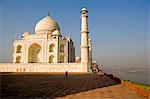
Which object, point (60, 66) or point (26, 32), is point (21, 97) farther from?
point (26, 32)

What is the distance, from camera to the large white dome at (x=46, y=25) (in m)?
34.1

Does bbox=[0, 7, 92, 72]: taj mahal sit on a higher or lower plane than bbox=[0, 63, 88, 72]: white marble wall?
higher

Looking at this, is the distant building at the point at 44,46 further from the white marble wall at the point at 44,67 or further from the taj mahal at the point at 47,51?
the white marble wall at the point at 44,67

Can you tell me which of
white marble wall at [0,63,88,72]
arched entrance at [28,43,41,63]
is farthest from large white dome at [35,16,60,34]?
white marble wall at [0,63,88,72]

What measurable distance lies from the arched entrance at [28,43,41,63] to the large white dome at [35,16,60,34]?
104 inches

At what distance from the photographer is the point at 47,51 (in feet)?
103

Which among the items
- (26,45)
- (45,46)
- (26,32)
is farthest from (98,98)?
(26,32)

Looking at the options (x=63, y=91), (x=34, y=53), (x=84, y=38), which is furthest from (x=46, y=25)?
(x=63, y=91)

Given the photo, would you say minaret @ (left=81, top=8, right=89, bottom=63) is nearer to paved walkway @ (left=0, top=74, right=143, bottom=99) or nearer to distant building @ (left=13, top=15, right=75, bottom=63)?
distant building @ (left=13, top=15, right=75, bottom=63)

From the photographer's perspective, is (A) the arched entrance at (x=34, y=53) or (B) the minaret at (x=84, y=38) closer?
(B) the minaret at (x=84, y=38)

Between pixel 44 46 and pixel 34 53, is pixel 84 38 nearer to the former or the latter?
pixel 44 46

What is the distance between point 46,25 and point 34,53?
521 centimetres

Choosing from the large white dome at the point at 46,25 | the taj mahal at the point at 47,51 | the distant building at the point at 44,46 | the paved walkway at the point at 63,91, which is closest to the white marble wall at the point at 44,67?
the taj mahal at the point at 47,51

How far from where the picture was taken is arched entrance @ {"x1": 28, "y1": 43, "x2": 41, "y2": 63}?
33.3 metres
